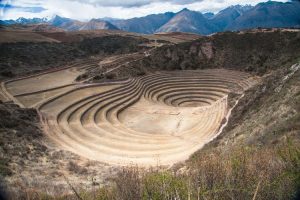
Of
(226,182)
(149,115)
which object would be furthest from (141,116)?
(226,182)

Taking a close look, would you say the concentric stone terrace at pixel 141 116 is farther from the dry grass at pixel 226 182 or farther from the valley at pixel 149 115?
the dry grass at pixel 226 182

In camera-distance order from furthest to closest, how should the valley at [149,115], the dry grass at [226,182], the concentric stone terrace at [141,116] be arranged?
the concentric stone terrace at [141,116] < the valley at [149,115] < the dry grass at [226,182]

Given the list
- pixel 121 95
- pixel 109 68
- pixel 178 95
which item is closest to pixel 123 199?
pixel 121 95

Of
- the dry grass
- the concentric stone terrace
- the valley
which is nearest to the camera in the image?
the dry grass

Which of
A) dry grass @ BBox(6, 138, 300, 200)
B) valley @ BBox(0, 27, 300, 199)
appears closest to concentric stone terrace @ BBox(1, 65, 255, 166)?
valley @ BBox(0, 27, 300, 199)

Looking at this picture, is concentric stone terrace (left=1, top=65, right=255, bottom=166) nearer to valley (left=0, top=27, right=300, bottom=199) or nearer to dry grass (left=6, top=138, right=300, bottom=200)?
valley (left=0, top=27, right=300, bottom=199)

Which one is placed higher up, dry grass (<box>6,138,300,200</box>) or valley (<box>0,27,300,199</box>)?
dry grass (<box>6,138,300,200</box>)

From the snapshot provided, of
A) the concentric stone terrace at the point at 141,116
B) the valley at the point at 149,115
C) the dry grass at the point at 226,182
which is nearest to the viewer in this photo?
the dry grass at the point at 226,182

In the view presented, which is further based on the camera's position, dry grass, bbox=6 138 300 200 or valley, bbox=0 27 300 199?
valley, bbox=0 27 300 199

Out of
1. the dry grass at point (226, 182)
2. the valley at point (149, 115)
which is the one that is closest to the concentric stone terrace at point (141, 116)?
the valley at point (149, 115)

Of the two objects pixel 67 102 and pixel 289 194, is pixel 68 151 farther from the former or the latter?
pixel 289 194
